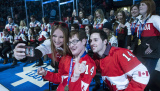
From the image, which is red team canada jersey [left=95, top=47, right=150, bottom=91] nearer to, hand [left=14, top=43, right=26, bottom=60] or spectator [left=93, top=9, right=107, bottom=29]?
hand [left=14, top=43, right=26, bottom=60]

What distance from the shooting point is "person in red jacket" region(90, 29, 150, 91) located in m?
1.19

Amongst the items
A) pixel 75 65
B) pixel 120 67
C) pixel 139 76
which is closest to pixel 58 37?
pixel 75 65

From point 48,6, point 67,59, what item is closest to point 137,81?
point 67,59

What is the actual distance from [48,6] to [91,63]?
38.8ft

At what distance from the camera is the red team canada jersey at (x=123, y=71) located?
3.89 ft

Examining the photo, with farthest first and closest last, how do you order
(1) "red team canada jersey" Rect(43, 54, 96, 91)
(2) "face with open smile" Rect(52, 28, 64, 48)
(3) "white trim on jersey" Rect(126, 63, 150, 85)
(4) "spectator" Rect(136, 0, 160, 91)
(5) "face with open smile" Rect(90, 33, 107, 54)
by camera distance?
(4) "spectator" Rect(136, 0, 160, 91) → (2) "face with open smile" Rect(52, 28, 64, 48) → (5) "face with open smile" Rect(90, 33, 107, 54) → (1) "red team canada jersey" Rect(43, 54, 96, 91) → (3) "white trim on jersey" Rect(126, 63, 150, 85)

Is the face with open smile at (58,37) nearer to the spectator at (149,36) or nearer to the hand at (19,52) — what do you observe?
the hand at (19,52)

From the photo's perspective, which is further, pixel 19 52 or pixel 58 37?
pixel 58 37

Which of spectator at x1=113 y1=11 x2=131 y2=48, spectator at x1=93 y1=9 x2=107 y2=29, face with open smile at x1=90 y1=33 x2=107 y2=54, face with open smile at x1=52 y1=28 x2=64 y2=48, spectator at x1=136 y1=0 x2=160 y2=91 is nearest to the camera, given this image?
face with open smile at x1=90 y1=33 x2=107 y2=54

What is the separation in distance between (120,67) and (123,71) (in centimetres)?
6

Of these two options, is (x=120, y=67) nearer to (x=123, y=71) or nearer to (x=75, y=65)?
(x=123, y=71)

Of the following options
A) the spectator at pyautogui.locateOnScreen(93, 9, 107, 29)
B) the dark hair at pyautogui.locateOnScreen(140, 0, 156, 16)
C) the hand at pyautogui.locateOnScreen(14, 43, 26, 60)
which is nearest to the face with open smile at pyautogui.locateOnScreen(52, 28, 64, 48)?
the hand at pyautogui.locateOnScreen(14, 43, 26, 60)

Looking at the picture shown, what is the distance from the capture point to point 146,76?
1.19 m

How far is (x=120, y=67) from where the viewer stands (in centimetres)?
134
